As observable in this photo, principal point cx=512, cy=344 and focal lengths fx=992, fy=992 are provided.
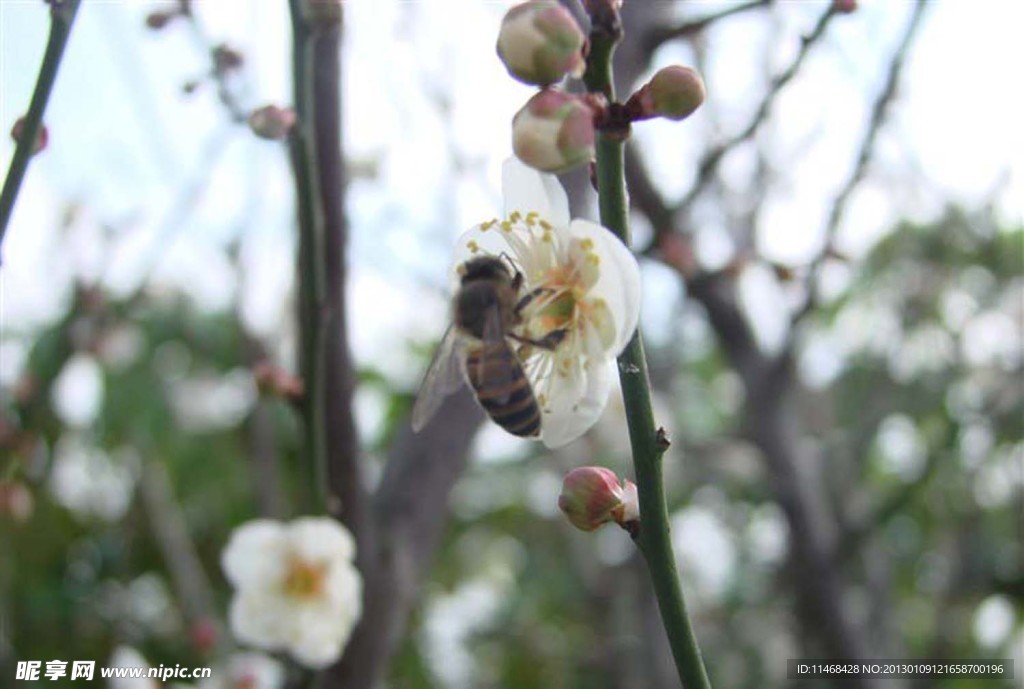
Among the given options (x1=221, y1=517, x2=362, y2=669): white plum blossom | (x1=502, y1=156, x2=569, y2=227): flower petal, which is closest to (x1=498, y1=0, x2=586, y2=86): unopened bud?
(x1=502, y1=156, x2=569, y2=227): flower petal

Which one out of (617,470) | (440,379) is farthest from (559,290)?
(617,470)

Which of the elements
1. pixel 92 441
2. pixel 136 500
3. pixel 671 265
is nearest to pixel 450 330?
pixel 671 265

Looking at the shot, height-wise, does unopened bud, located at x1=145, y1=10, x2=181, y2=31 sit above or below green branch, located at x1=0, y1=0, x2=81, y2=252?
above

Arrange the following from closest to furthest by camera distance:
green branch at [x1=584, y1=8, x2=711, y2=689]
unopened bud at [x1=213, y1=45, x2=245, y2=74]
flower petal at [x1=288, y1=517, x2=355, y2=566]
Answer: green branch at [x1=584, y1=8, x2=711, y2=689]
unopened bud at [x1=213, y1=45, x2=245, y2=74]
flower petal at [x1=288, y1=517, x2=355, y2=566]

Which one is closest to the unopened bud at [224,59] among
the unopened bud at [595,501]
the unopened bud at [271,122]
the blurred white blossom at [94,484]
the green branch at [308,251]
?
the green branch at [308,251]

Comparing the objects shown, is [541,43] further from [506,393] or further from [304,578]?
[304,578]

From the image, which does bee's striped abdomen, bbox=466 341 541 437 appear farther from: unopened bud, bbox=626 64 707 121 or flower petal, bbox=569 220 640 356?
unopened bud, bbox=626 64 707 121
